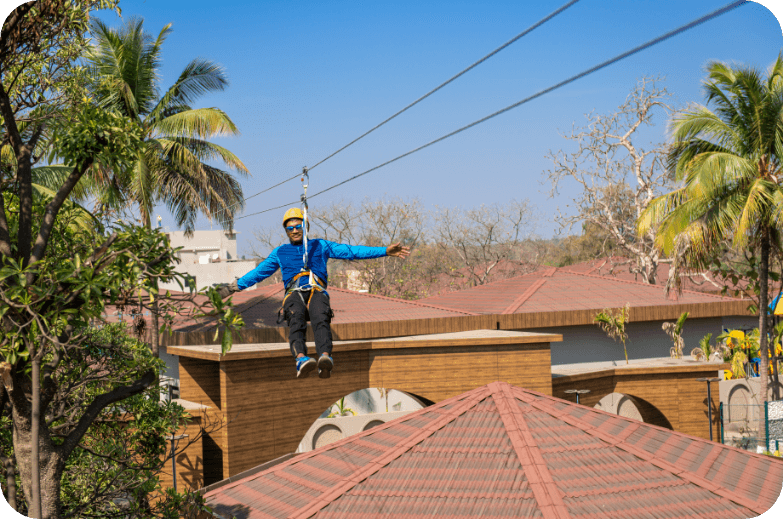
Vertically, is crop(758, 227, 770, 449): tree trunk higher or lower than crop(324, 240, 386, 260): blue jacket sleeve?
lower

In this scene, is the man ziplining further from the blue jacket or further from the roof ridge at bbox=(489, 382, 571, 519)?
the roof ridge at bbox=(489, 382, 571, 519)

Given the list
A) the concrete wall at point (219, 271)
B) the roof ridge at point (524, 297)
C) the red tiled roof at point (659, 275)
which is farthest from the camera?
the concrete wall at point (219, 271)

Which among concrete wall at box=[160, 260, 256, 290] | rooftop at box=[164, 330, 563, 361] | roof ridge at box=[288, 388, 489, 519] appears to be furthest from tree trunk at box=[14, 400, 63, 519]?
concrete wall at box=[160, 260, 256, 290]

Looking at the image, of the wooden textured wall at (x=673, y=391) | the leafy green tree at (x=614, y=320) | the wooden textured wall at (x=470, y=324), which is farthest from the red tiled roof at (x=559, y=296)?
the wooden textured wall at (x=673, y=391)

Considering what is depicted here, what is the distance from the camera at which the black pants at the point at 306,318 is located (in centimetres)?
761

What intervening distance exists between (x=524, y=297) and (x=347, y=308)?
564cm

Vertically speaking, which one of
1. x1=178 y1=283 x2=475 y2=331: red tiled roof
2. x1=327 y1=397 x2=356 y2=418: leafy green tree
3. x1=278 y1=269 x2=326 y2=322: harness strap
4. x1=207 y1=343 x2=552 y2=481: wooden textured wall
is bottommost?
x1=327 y1=397 x2=356 y2=418: leafy green tree

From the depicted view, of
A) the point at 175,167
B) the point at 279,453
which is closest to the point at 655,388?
the point at 279,453

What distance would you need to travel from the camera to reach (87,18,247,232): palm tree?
53.3ft

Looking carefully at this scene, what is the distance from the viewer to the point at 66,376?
20.0 ft

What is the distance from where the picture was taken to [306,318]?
7.98 m

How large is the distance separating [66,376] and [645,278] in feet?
87.3

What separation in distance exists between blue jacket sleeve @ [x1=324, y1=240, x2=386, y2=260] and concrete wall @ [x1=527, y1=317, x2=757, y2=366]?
11459 millimetres

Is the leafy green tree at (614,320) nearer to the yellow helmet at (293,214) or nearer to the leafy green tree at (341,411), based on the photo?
the leafy green tree at (341,411)
